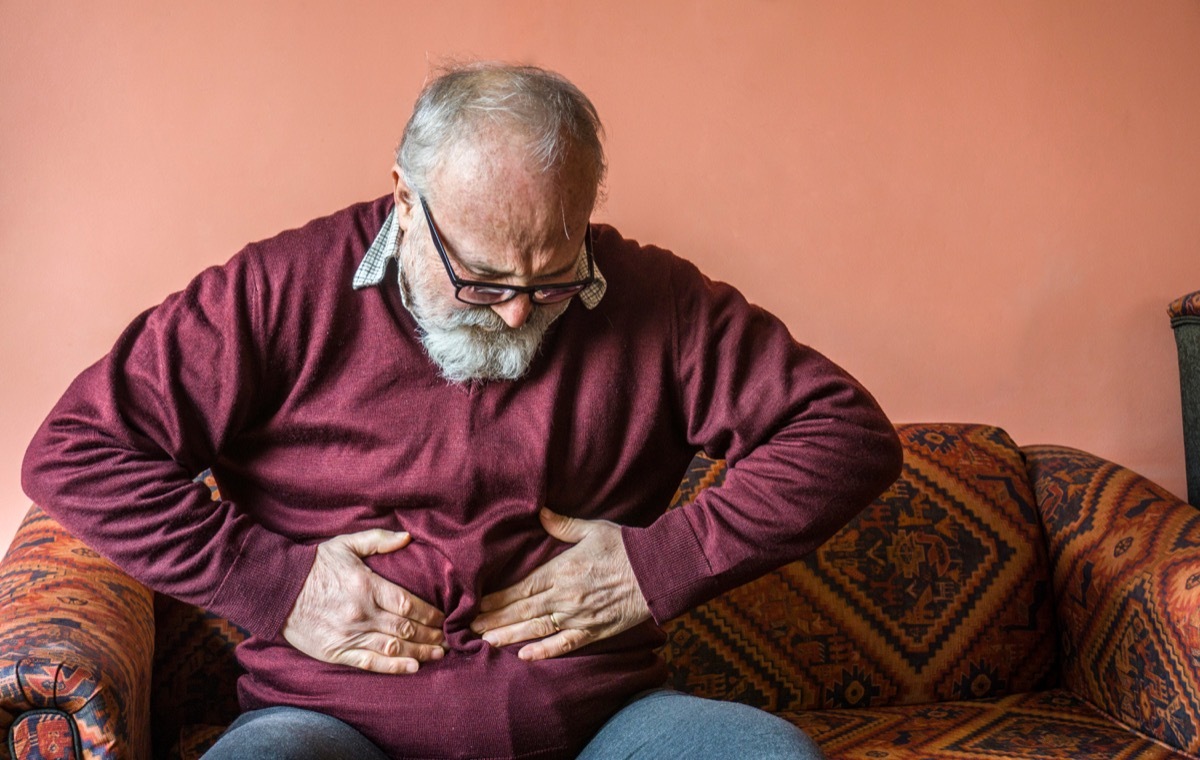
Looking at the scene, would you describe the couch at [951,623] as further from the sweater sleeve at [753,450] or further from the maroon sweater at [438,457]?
the sweater sleeve at [753,450]

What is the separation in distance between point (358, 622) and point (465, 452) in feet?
0.91

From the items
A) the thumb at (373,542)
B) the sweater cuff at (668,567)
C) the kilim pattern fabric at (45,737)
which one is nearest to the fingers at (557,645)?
the sweater cuff at (668,567)

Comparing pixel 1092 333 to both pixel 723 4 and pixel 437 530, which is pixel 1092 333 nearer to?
pixel 723 4

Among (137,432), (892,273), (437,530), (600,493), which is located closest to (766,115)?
(892,273)

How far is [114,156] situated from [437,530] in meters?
1.20

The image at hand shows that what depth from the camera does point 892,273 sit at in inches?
109

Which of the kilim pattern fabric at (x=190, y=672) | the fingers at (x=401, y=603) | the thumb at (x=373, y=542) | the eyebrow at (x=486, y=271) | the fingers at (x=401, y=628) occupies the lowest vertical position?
the kilim pattern fabric at (x=190, y=672)

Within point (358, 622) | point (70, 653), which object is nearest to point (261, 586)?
point (358, 622)

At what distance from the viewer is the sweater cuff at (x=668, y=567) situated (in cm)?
174

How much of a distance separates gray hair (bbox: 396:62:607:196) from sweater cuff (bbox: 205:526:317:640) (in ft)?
1.77

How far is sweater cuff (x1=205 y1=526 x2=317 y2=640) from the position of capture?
63.7 inches

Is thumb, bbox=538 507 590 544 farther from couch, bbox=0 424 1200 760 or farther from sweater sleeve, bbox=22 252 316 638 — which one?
couch, bbox=0 424 1200 760

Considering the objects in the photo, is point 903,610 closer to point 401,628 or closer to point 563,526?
point 563,526

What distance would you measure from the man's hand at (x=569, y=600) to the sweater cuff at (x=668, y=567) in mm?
14
